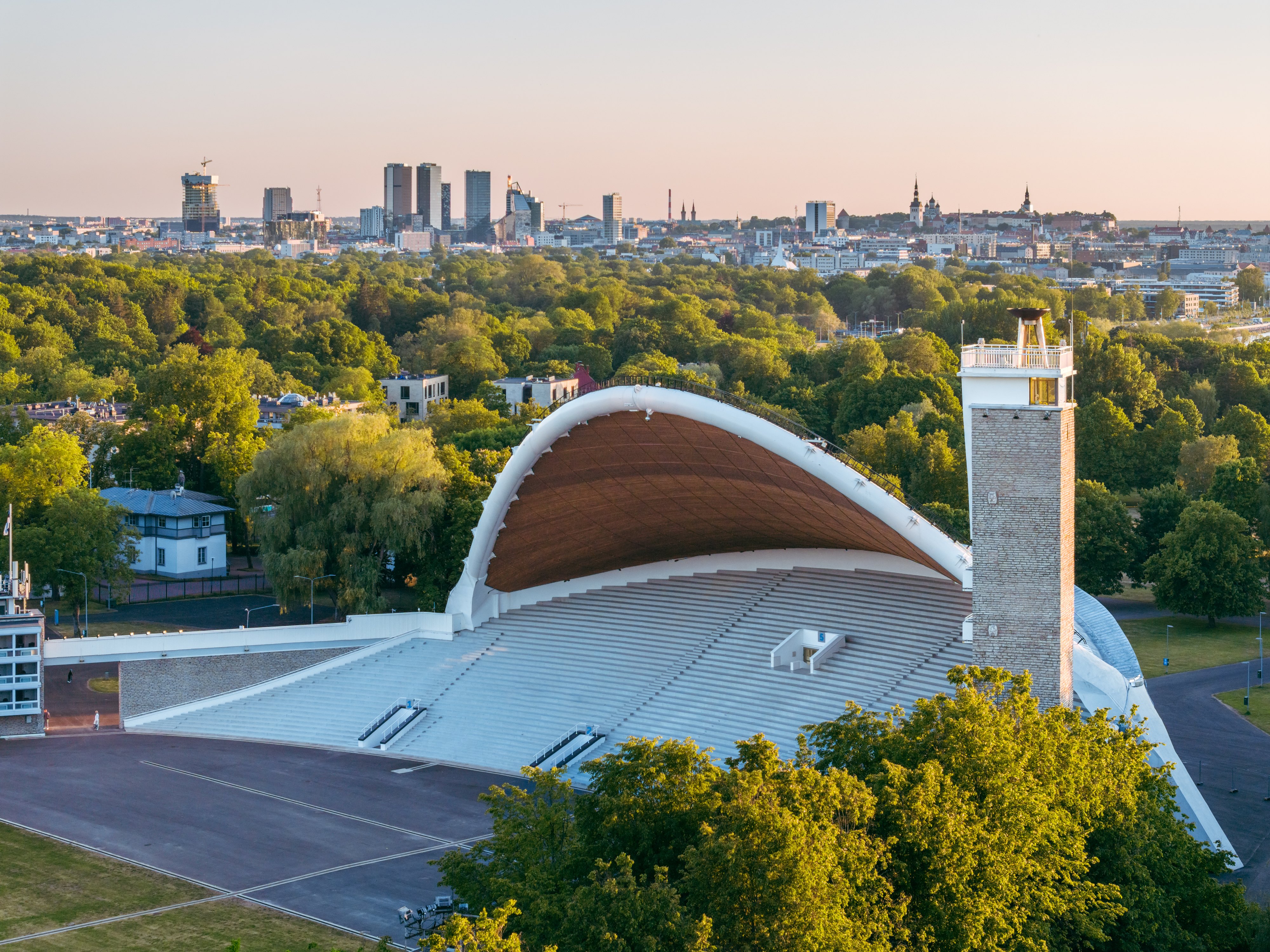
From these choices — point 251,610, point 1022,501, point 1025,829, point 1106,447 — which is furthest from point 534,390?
point 1025,829

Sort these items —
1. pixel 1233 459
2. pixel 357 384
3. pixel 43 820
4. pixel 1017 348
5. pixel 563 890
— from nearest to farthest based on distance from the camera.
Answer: pixel 563 890
pixel 1017 348
pixel 43 820
pixel 1233 459
pixel 357 384

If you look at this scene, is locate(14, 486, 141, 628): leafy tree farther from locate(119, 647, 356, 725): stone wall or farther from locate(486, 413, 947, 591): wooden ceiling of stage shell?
locate(486, 413, 947, 591): wooden ceiling of stage shell

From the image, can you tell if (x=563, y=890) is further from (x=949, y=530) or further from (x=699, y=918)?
(x=949, y=530)

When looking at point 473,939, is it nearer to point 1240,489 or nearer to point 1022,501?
point 1022,501

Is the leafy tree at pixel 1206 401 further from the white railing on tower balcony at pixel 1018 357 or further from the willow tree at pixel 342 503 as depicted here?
the white railing on tower balcony at pixel 1018 357

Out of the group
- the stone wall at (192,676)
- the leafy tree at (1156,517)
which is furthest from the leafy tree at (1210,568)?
the stone wall at (192,676)

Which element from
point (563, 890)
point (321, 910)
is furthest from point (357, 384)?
point (563, 890)
